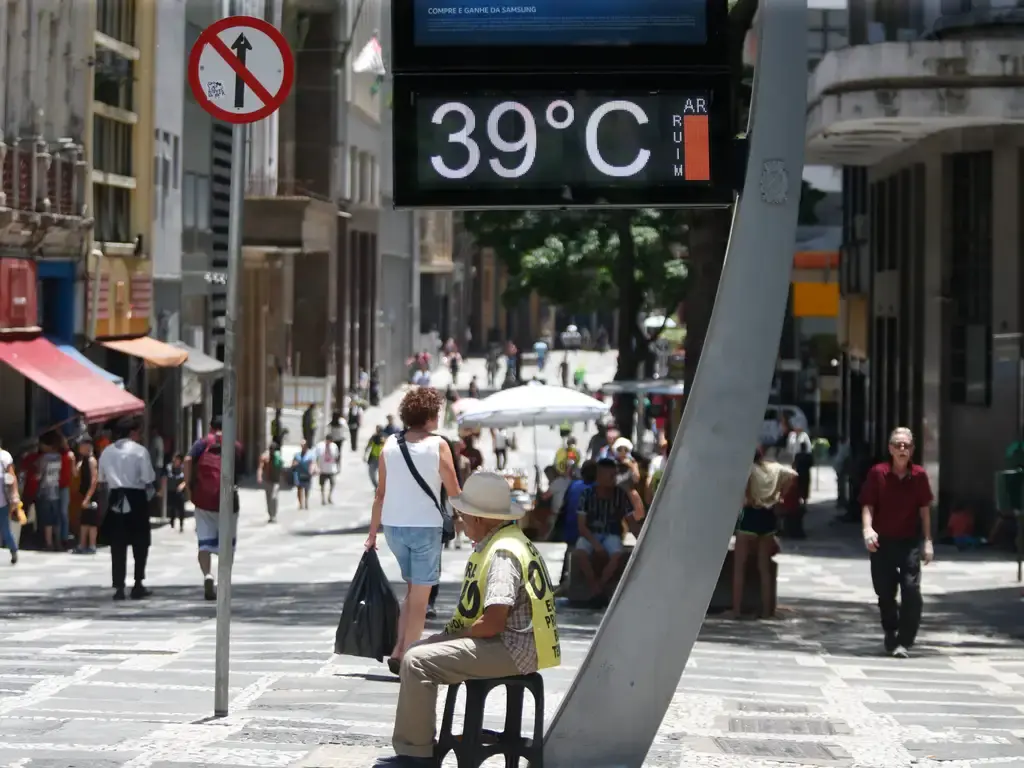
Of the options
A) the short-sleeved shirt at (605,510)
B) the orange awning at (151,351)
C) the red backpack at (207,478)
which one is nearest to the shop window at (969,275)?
the orange awning at (151,351)

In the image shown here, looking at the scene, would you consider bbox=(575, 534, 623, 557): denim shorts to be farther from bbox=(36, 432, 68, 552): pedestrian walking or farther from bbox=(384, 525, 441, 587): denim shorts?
bbox=(36, 432, 68, 552): pedestrian walking

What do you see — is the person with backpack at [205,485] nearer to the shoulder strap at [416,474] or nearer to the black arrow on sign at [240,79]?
the shoulder strap at [416,474]

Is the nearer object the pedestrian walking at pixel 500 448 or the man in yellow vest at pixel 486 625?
the man in yellow vest at pixel 486 625

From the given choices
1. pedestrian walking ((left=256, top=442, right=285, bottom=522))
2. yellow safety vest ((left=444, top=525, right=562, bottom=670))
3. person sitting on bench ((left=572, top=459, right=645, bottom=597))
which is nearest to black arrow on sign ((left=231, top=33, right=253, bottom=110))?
yellow safety vest ((left=444, top=525, right=562, bottom=670))

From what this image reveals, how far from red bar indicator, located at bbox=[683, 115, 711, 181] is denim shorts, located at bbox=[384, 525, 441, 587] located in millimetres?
3583

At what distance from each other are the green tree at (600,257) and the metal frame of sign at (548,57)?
35.0 m

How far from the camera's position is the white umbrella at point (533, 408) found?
30453 millimetres

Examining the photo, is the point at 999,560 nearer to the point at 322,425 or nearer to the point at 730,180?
the point at 730,180

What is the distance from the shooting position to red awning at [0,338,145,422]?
2859cm

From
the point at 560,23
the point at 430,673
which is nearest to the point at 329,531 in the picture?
the point at 560,23

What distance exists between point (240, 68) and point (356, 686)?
3517mm

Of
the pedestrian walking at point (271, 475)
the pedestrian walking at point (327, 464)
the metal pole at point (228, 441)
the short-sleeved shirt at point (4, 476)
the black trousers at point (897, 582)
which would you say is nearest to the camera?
the metal pole at point (228, 441)

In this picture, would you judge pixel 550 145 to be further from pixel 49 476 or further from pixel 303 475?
pixel 303 475

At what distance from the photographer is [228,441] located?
9.99 m
